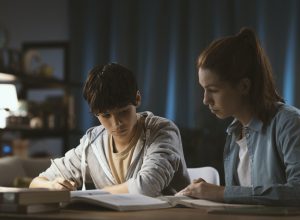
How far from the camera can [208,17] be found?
448cm

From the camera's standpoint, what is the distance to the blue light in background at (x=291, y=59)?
13.8 ft

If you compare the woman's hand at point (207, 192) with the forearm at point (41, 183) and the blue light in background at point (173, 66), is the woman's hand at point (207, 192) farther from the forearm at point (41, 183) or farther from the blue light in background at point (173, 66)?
the blue light in background at point (173, 66)

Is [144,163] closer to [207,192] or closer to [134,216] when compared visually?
[207,192]

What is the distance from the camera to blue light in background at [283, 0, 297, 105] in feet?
13.8

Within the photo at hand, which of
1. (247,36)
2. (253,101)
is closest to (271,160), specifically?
(253,101)

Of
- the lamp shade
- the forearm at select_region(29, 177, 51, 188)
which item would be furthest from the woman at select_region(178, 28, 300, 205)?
the lamp shade

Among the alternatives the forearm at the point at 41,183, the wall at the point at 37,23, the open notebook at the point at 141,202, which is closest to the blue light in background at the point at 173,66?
the wall at the point at 37,23

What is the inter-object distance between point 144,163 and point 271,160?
421 millimetres

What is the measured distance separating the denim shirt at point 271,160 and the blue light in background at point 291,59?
8.45 feet

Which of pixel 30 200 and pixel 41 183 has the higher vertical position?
pixel 30 200

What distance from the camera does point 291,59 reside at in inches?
167

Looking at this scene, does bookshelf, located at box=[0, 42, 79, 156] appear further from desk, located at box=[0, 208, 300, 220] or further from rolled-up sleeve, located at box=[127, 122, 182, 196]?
desk, located at box=[0, 208, 300, 220]

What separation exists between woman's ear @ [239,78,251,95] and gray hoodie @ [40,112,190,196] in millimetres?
354

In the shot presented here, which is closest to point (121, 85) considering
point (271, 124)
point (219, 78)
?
point (219, 78)
